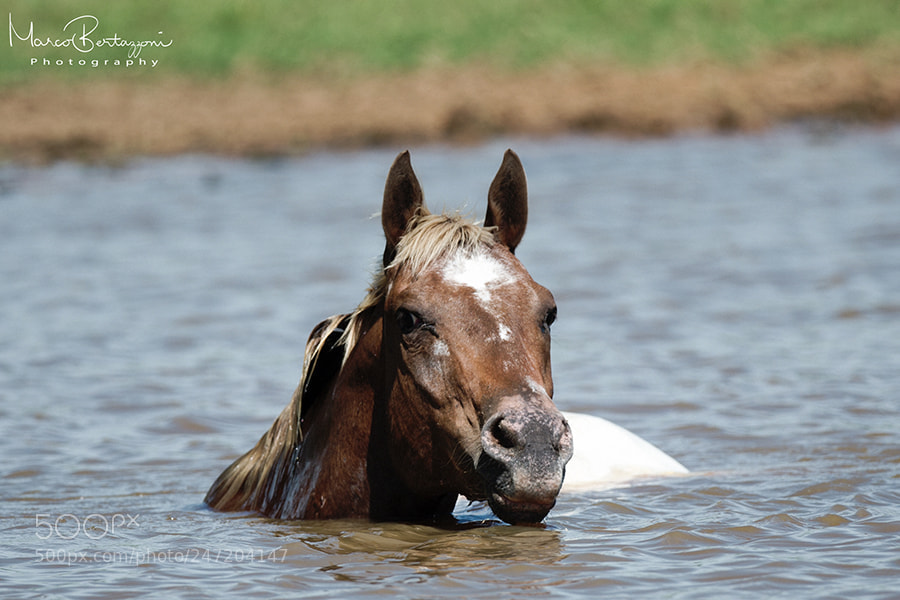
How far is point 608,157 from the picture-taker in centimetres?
1939

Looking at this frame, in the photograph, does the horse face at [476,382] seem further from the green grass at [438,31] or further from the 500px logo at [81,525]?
the green grass at [438,31]

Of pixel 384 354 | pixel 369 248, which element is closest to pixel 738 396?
pixel 384 354

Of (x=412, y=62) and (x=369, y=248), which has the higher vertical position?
(x=412, y=62)

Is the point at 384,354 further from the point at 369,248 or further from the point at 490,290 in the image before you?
the point at 369,248

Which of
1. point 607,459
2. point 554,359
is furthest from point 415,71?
point 607,459

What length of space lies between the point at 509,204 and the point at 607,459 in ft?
6.22

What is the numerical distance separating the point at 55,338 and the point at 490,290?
6572mm

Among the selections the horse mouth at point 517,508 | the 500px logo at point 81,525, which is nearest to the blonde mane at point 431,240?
the horse mouth at point 517,508

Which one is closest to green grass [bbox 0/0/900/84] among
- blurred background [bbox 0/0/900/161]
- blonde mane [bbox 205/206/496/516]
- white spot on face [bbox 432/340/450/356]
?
blurred background [bbox 0/0/900/161]

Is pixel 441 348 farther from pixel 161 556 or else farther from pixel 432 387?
pixel 161 556

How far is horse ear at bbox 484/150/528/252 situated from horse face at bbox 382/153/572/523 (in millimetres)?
13

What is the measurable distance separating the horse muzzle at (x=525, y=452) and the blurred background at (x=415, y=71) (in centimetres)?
1710

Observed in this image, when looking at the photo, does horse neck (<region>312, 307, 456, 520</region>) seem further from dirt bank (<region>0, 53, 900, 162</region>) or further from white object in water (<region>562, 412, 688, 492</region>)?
dirt bank (<region>0, 53, 900, 162</region>)

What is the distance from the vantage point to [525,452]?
3.59 metres
